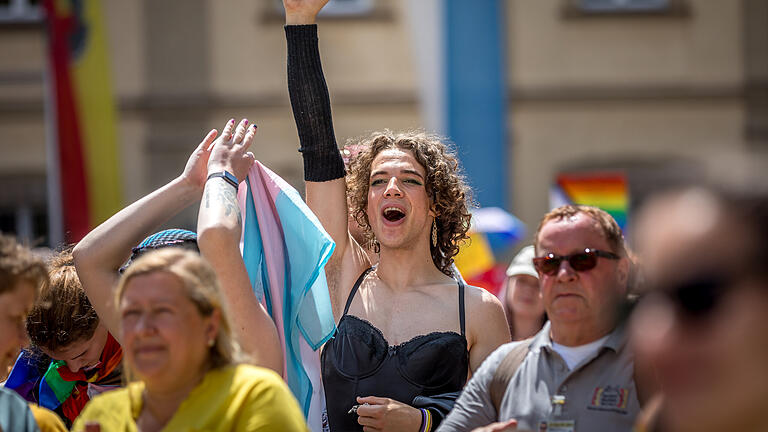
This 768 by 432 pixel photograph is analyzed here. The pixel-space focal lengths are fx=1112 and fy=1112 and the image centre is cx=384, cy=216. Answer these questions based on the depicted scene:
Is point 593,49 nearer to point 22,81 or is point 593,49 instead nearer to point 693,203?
point 22,81

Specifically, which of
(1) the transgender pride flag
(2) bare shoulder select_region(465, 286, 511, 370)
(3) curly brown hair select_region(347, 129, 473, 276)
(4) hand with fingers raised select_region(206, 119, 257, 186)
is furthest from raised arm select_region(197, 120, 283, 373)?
(3) curly brown hair select_region(347, 129, 473, 276)

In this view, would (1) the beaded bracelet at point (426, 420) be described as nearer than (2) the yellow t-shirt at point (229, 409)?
No

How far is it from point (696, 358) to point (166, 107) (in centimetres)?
1341

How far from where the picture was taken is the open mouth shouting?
3663 millimetres

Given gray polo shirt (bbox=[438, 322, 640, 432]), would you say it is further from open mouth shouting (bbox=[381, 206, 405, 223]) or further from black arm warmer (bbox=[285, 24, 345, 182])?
black arm warmer (bbox=[285, 24, 345, 182])

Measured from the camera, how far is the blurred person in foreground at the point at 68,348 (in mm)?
3455

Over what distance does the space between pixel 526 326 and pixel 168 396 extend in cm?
291

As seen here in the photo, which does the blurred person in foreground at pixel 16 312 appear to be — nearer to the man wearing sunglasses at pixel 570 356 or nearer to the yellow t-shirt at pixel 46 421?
the yellow t-shirt at pixel 46 421

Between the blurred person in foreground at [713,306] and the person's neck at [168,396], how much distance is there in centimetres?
123

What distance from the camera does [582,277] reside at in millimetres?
2889

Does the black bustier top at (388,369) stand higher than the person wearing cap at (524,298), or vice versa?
the black bustier top at (388,369)

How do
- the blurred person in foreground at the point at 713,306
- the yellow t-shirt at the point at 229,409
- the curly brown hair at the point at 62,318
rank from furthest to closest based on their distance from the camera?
the curly brown hair at the point at 62,318 → the yellow t-shirt at the point at 229,409 → the blurred person in foreground at the point at 713,306

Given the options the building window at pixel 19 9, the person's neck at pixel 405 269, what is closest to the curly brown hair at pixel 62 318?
the person's neck at pixel 405 269

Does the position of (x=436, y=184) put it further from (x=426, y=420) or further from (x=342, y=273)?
(x=426, y=420)
